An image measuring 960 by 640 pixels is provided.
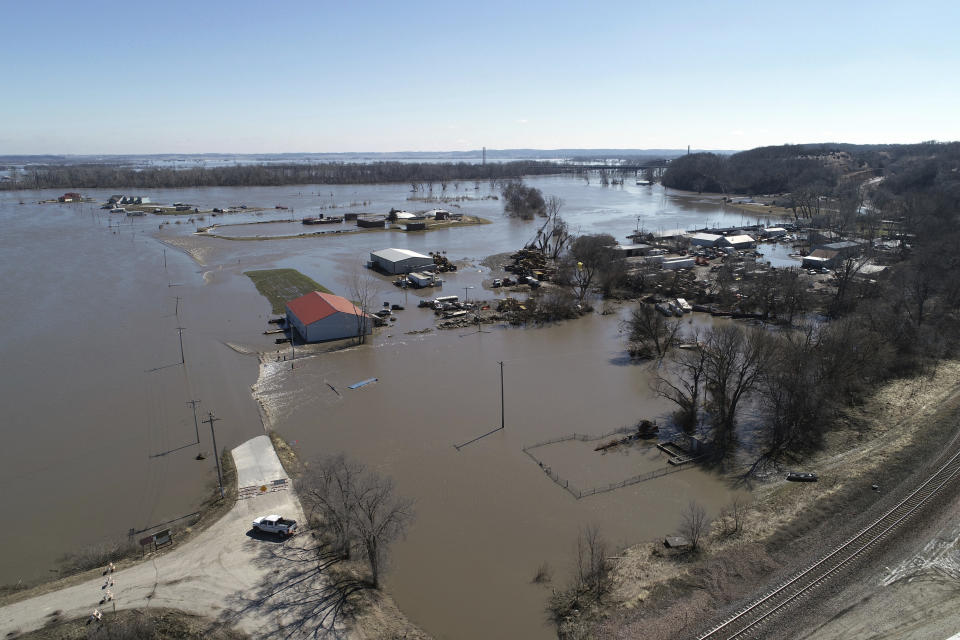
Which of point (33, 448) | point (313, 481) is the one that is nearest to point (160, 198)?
point (33, 448)

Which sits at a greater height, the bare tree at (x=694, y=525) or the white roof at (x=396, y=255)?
the white roof at (x=396, y=255)

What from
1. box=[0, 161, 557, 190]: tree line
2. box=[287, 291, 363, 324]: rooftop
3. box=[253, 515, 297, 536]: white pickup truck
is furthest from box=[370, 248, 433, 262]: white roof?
box=[0, 161, 557, 190]: tree line

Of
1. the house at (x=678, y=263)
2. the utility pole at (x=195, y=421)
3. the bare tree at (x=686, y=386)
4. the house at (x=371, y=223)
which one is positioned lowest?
the utility pole at (x=195, y=421)

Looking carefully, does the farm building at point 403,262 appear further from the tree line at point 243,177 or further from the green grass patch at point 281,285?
the tree line at point 243,177

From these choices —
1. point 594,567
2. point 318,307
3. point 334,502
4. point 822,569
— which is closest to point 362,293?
point 318,307

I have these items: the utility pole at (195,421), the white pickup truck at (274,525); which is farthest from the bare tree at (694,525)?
the utility pole at (195,421)

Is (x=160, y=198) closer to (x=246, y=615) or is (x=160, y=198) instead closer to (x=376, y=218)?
(x=376, y=218)
